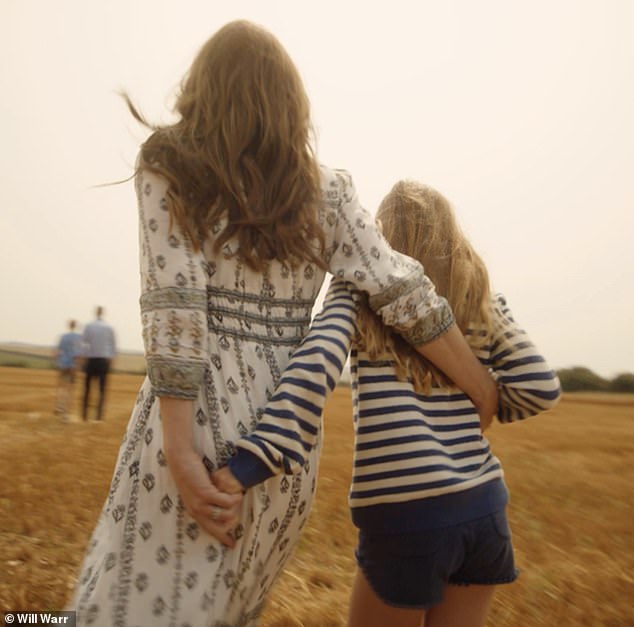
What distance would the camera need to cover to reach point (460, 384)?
4.87 feet

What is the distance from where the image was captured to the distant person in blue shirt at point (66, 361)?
8492 millimetres

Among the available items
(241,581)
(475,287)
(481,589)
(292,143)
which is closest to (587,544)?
(481,589)

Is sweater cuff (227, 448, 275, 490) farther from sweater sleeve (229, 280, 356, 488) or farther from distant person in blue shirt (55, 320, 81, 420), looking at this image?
distant person in blue shirt (55, 320, 81, 420)

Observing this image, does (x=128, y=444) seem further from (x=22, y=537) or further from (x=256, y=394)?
(x=22, y=537)

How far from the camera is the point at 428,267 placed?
160cm

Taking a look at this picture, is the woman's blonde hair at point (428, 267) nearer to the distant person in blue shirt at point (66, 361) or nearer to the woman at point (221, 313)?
the woman at point (221, 313)

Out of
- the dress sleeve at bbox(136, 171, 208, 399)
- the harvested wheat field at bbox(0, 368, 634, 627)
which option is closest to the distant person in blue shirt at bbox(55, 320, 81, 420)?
the harvested wheat field at bbox(0, 368, 634, 627)

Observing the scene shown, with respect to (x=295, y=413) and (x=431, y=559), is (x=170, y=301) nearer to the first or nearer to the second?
(x=295, y=413)

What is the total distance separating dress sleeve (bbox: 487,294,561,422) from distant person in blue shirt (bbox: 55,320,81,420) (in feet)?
25.0

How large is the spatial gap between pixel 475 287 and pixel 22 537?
8.07 feet

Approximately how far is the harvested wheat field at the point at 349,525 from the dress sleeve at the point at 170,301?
1.43 metres

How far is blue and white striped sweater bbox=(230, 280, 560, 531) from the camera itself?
1330 mm

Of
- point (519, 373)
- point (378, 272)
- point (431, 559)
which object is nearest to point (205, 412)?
point (378, 272)

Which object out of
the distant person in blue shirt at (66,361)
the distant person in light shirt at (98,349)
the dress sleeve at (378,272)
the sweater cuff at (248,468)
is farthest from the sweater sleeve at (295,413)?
the distant person in blue shirt at (66,361)
